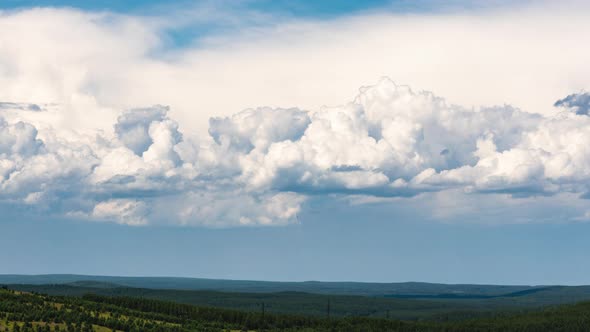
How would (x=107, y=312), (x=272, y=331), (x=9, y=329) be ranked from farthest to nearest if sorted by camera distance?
(x=272, y=331)
(x=107, y=312)
(x=9, y=329)

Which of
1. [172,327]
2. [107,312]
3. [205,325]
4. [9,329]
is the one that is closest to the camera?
[9,329]

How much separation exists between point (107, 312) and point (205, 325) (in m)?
24.1

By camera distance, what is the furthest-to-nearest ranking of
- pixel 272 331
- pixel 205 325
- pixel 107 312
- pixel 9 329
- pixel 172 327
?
pixel 272 331, pixel 205 325, pixel 107 312, pixel 172 327, pixel 9 329

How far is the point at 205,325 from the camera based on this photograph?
578ft

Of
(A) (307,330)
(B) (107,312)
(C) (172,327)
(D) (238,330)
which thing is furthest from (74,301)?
(A) (307,330)

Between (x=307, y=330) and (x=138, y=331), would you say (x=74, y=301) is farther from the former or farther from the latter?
(x=307, y=330)

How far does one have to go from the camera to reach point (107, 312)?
164 m

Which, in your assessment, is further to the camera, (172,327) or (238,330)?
(238,330)

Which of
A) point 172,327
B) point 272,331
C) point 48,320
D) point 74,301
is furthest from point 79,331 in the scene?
point 272,331

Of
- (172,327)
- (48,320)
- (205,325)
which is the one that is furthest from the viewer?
(205,325)

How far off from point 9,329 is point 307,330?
9312 centimetres

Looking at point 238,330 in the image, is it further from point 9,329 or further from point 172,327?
point 9,329

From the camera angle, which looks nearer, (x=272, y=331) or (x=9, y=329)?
(x=9, y=329)

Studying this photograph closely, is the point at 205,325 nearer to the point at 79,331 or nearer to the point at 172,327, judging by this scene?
the point at 172,327
